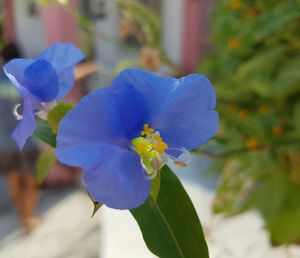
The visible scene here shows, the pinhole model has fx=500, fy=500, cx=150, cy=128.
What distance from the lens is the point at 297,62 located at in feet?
1.84

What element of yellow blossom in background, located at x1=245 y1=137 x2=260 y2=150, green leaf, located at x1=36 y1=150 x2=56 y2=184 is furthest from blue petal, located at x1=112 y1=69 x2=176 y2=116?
yellow blossom in background, located at x1=245 y1=137 x2=260 y2=150

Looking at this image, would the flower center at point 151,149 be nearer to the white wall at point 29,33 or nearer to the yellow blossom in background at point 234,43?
the yellow blossom in background at point 234,43

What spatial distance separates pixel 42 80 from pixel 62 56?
0.09ft

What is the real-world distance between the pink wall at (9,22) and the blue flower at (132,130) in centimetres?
197

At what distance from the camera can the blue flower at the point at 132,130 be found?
0.21 metres

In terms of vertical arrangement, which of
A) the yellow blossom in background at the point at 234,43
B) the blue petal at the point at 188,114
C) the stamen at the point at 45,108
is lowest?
the yellow blossom in background at the point at 234,43

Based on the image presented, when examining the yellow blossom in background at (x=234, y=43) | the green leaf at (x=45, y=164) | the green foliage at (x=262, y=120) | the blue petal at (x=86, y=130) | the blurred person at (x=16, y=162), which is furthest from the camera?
the blurred person at (x=16, y=162)

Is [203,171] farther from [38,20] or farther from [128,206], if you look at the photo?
[38,20]

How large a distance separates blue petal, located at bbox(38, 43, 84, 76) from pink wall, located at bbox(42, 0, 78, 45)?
1.78m

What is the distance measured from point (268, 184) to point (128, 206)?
0.43 meters

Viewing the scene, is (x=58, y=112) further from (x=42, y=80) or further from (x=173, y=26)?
(x=173, y=26)

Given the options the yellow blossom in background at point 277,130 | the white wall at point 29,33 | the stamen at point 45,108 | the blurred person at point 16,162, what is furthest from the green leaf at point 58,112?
the white wall at point 29,33

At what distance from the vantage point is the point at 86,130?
21 centimetres

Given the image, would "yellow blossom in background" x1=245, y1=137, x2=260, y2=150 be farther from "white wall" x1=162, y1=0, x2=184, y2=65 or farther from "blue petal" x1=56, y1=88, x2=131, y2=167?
"white wall" x1=162, y1=0, x2=184, y2=65
